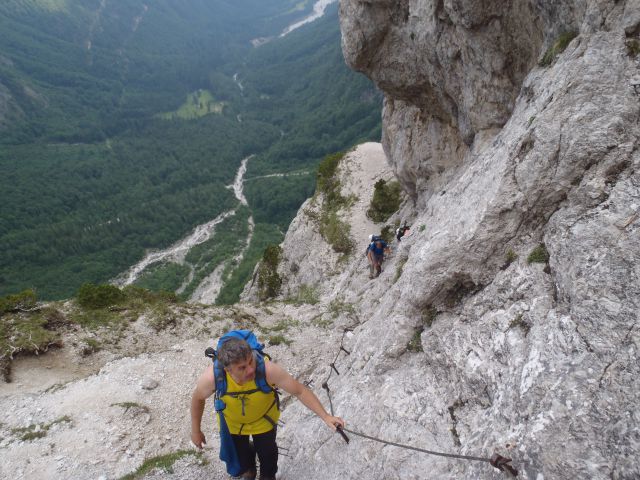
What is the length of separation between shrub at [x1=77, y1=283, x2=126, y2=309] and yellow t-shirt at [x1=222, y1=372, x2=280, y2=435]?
1617cm

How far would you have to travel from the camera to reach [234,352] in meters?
5.46

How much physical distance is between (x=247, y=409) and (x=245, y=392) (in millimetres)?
416

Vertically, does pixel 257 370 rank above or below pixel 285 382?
above

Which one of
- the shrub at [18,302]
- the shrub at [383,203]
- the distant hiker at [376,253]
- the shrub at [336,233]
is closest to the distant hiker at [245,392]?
the distant hiker at [376,253]

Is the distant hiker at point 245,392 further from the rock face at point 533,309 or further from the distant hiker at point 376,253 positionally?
the distant hiker at point 376,253

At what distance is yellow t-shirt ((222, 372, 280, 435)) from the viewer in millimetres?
5961

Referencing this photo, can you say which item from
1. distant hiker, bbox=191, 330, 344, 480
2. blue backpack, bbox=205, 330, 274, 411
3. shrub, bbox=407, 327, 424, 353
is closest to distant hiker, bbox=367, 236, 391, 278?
shrub, bbox=407, 327, 424, 353

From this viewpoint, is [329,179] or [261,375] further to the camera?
[329,179]

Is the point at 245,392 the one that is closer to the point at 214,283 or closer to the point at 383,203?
the point at 383,203

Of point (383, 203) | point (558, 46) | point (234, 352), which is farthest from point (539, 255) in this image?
point (383, 203)

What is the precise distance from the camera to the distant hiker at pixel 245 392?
5.61m

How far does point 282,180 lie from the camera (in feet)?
495

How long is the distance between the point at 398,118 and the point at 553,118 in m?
20.0

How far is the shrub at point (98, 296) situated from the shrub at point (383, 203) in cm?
2134
